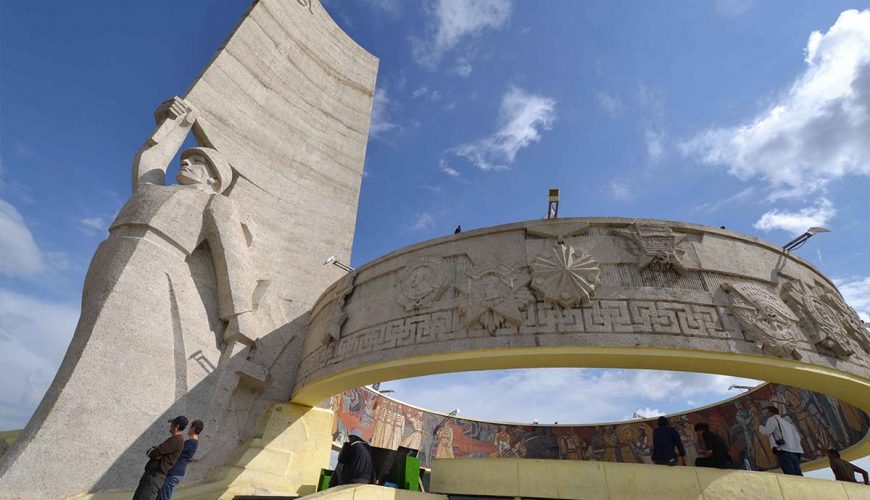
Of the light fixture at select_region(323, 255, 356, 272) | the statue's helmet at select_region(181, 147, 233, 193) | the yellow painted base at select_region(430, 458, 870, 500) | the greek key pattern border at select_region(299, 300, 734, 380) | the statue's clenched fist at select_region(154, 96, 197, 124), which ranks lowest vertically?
the yellow painted base at select_region(430, 458, 870, 500)

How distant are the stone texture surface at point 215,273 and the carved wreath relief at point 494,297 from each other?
4092 millimetres

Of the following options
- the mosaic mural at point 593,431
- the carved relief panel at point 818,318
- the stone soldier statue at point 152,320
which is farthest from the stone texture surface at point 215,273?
the carved relief panel at point 818,318

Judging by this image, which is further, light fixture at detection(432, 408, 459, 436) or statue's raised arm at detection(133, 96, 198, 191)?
light fixture at detection(432, 408, 459, 436)

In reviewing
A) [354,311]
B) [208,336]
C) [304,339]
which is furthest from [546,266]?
[208,336]

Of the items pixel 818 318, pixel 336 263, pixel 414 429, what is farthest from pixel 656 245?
pixel 414 429

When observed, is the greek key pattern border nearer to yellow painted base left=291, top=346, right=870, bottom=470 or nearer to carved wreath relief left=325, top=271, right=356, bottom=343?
yellow painted base left=291, top=346, right=870, bottom=470

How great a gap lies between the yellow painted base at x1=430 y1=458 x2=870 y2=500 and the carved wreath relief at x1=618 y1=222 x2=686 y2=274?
8.57 ft

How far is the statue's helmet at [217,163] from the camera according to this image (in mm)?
8938

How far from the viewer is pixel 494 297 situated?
244 inches

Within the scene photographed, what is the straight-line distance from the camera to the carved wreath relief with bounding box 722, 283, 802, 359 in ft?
17.8

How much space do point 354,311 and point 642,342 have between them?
4.52m

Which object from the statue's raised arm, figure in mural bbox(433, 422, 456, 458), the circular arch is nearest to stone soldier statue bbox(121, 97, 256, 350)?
the statue's raised arm

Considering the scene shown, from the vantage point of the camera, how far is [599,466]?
17.3 feet

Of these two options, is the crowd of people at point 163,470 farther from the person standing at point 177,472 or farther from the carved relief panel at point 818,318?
the carved relief panel at point 818,318
